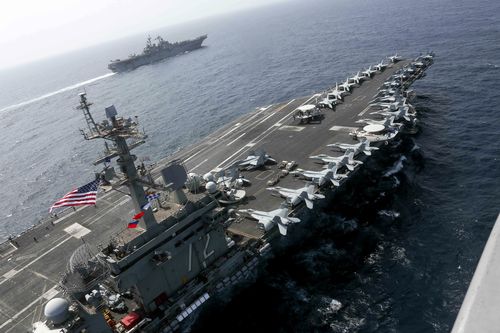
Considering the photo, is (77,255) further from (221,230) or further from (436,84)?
(436,84)

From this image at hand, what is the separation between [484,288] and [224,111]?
80.7 metres

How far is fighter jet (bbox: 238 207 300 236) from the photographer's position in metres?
32.5

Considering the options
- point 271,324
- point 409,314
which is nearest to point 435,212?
point 409,314

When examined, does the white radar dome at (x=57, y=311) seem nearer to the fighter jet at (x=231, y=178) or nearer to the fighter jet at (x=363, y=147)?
the fighter jet at (x=231, y=178)

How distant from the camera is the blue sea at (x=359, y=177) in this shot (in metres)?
29.2

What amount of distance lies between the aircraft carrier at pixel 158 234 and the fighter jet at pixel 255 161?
0.14 m

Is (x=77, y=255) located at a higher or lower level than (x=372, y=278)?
higher

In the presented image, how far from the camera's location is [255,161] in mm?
45312

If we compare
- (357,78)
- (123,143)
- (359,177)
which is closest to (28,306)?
(123,143)

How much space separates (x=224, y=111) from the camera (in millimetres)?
82688

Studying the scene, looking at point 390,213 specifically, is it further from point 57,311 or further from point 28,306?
point 28,306

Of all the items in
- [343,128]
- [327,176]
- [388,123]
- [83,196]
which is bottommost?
[343,128]

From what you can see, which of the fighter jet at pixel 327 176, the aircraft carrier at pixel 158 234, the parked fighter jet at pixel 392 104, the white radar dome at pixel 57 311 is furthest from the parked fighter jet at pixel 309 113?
the white radar dome at pixel 57 311

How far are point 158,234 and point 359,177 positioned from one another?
89.7 ft
